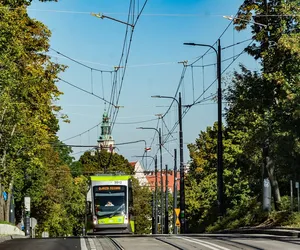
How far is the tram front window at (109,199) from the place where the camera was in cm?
4084

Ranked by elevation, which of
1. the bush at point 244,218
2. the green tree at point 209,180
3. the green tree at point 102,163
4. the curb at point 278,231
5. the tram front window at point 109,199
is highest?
the green tree at point 102,163

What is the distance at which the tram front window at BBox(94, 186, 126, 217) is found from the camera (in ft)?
134

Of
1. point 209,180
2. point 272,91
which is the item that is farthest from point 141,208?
point 272,91

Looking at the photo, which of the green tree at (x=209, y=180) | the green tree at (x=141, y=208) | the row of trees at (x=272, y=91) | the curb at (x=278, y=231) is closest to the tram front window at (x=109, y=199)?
the row of trees at (x=272, y=91)

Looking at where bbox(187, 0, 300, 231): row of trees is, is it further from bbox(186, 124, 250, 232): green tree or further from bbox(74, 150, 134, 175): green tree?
bbox(74, 150, 134, 175): green tree

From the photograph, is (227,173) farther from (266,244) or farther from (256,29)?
(266,244)

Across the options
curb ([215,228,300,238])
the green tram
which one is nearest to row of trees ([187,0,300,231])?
curb ([215,228,300,238])

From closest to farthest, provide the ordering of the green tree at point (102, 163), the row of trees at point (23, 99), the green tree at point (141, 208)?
the row of trees at point (23, 99) < the green tree at point (141, 208) < the green tree at point (102, 163)

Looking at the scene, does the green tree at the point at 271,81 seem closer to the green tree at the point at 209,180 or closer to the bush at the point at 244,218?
the bush at the point at 244,218

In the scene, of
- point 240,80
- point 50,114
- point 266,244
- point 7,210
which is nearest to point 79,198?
point 7,210

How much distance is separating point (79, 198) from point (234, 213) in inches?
2289

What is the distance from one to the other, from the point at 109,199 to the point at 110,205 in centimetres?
35

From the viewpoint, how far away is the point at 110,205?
40906 millimetres

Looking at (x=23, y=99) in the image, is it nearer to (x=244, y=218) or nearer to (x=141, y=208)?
(x=244, y=218)
